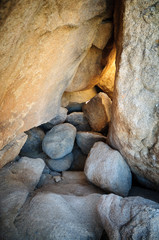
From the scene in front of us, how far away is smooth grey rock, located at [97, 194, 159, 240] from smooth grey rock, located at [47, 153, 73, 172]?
3.85ft

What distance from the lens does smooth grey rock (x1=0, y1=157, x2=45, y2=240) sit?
1033 millimetres

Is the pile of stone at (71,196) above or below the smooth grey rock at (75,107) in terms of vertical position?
below

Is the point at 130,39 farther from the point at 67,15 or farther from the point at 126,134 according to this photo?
the point at 126,134

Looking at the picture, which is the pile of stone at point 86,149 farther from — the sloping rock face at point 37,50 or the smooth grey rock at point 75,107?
the sloping rock face at point 37,50

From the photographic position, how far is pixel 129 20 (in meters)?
1.18

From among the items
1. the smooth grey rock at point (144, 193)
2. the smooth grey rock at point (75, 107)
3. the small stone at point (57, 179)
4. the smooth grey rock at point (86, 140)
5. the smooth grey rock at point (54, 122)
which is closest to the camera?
the smooth grey rock at point (144, 193)

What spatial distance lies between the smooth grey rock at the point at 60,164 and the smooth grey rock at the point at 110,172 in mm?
664

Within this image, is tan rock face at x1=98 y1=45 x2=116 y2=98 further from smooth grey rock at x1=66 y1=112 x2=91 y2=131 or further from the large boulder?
the large boulder

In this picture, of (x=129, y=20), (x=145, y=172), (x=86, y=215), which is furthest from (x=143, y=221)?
(x=129, y=20)

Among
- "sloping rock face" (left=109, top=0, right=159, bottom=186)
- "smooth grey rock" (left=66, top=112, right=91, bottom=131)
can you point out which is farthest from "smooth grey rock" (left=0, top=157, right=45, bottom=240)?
"smooth grey rock" (left=66, top=112, right=91, bottom=131)

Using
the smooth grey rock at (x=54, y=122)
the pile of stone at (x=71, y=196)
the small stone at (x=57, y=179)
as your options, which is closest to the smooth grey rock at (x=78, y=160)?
the pile of stone at (x=71, y=196)

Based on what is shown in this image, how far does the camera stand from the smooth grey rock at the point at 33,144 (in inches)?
93.7

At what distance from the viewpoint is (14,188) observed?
138 cm

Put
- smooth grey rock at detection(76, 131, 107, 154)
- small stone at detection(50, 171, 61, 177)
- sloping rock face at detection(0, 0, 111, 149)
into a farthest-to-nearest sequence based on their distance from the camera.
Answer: smooth grey rock at detection(76, 131, 107, 154), small stone at detection(50, 171, 61, 177), sloping rock face at detection(0, 0, 111, 149)
